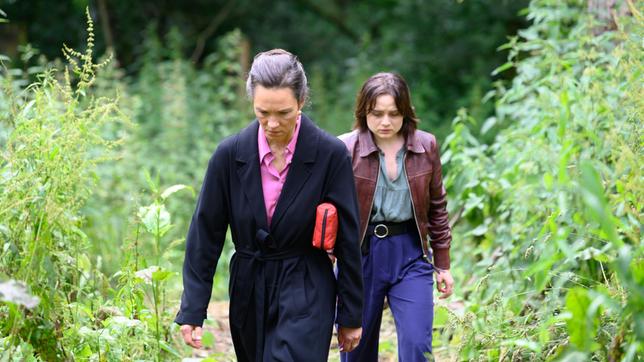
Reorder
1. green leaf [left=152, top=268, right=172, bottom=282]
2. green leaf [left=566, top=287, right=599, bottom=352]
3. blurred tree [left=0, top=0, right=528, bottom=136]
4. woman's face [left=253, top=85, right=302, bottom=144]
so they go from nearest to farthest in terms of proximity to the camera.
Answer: green leaf [left=566, top=287, right=599, bottom=352]
woman's face [left=253, top=85, right=302, bottom=144]
green leaf [left=152, top=268, right=172, bottom=282]
blurred tree [left=0, top=0, right=528, bottom=136]

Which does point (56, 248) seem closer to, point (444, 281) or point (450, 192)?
point (444, 281)

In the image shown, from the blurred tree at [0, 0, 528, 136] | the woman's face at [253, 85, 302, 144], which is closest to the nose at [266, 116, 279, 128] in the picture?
the woman's face at [253, 85, 302, 144]

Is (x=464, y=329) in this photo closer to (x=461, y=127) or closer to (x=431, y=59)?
(x=461, y=127)

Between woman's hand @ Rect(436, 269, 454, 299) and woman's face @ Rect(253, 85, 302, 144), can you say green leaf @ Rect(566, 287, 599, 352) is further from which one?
woman's hand @ Rect(436, 269, 454, 299)

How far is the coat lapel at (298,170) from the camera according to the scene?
4.00 m

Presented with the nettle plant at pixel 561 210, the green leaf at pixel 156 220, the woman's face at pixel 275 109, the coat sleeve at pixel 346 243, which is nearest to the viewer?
the nettle plant at pixel 561 210

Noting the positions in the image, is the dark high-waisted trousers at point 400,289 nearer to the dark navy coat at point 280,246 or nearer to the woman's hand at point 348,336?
the woman's hand at point 348,336

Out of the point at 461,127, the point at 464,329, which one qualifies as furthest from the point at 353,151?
the point at 461,127

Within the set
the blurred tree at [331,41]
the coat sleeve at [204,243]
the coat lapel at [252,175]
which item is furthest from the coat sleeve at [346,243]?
the blurred tree at [331,41]

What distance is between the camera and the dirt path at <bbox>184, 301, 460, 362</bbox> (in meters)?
6.04

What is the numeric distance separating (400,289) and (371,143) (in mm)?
730

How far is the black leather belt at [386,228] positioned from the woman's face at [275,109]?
1059 mm

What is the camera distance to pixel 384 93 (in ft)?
16.0

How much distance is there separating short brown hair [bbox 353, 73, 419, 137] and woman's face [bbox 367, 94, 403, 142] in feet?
0.07
